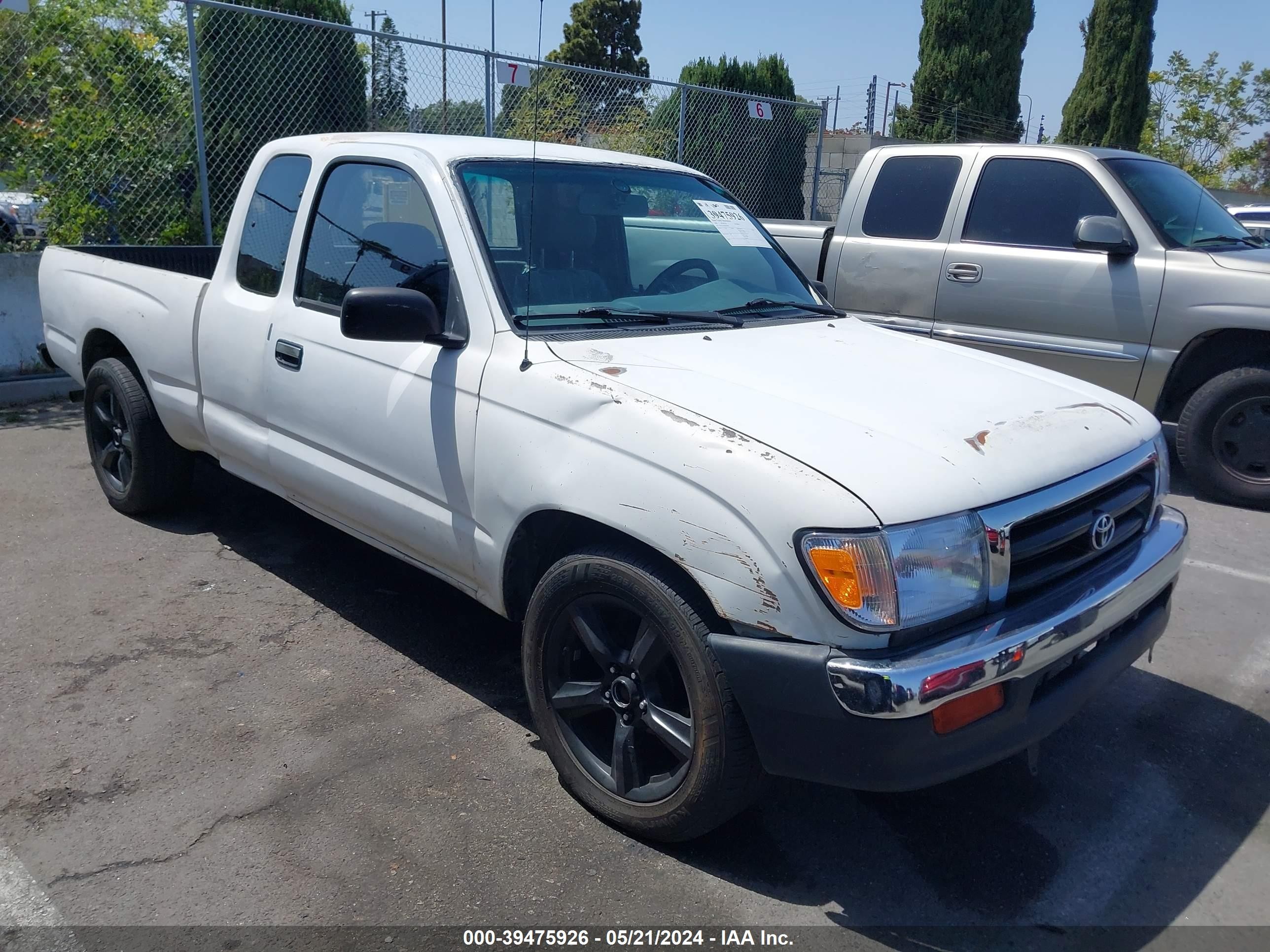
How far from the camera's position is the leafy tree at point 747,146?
11922 mm

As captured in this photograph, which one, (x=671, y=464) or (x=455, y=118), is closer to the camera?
(x=671, y=464)

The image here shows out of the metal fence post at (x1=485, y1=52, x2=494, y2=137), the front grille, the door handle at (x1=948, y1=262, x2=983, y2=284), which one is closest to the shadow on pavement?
the front grille

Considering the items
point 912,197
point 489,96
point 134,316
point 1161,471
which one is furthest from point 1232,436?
point 489,96

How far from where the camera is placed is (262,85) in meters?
8.45

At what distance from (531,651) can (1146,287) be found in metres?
4.78

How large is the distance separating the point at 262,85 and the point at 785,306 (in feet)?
21.1

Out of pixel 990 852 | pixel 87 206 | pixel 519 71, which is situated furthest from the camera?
pixel 519 71

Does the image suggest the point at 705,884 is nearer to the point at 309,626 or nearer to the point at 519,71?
the point at 309,626

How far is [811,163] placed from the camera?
19.5m

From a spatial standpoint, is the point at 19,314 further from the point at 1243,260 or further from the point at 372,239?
the point at 1243,260

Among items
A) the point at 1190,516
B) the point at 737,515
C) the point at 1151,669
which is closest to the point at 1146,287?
the point at 1190,516

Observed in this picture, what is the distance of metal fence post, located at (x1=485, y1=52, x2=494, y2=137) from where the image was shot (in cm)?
925

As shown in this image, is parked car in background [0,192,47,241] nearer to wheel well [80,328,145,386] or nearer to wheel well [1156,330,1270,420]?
wheel well [80,328,145,386]

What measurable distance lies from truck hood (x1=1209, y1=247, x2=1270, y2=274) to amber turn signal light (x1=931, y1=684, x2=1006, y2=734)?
456 centimetres
